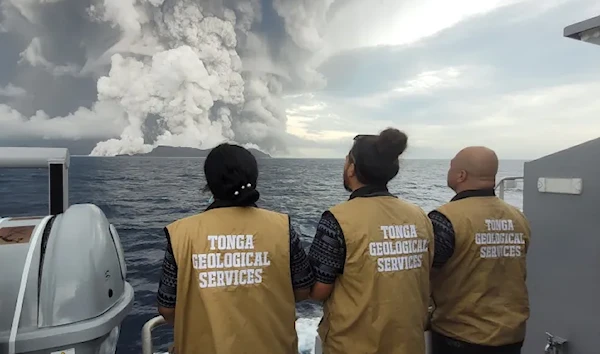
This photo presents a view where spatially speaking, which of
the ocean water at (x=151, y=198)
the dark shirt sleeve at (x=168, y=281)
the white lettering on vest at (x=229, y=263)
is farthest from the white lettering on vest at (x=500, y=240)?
the ocean water at (x=151, y=198)

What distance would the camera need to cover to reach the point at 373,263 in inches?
39.1

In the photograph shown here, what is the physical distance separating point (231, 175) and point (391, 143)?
400mm

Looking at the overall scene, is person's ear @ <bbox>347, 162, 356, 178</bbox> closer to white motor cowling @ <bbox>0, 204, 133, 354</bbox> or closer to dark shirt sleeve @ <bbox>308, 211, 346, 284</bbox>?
dark shirt sleeve @ <bbox>308, 211, 346, 284</bbox>

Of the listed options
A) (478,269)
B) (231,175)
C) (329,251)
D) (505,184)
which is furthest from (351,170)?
(505,184)

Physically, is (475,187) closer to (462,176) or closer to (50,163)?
(462,176)

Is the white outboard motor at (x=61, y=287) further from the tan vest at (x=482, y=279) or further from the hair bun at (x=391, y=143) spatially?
the tan vest at (x=482, y=279)

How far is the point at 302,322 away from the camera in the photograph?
5000 millimetres

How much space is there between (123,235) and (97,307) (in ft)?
45.0

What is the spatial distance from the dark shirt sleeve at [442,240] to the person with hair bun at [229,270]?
16.6 inches

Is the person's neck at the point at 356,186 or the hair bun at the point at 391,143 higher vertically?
the hair bun at the point at 391,143

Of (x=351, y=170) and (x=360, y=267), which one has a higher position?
(x=351, y=170)

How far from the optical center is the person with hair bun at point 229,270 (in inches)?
35.4

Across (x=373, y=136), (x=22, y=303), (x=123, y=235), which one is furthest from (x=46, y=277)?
(x=123, y=235)

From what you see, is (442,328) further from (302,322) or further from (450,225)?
(302,322)
